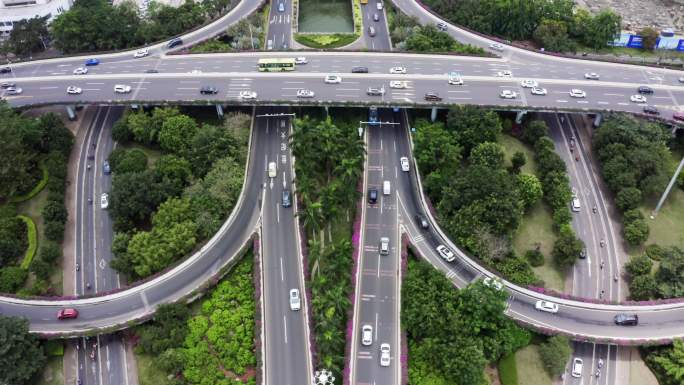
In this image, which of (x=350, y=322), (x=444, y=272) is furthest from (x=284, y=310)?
(x=444, y=272)

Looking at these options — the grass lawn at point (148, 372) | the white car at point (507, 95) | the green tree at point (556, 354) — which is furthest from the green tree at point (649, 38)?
the grass lawn at point (148, 372)

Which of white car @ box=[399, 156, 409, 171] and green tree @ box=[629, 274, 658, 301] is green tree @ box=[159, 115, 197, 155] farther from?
green tree @ box=[629, 274, 658, 301]

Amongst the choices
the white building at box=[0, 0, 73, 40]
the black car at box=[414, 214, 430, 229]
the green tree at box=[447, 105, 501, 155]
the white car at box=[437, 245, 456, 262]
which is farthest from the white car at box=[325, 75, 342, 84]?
the white building at box=[0, 0, 73, 40]

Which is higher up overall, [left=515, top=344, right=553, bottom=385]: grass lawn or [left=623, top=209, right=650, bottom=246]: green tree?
[left=623, top=209, right=650, bottom=246]: green tree

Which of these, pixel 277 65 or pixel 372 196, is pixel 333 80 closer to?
pixel 277 65

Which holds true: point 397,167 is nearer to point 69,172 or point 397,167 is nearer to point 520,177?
point 520,177

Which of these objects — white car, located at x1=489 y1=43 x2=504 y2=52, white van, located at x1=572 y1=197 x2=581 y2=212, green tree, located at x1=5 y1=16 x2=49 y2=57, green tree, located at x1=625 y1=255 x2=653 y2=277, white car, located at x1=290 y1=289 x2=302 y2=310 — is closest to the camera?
white car, located at x1=290 y1=289 x2=302 y2=310
